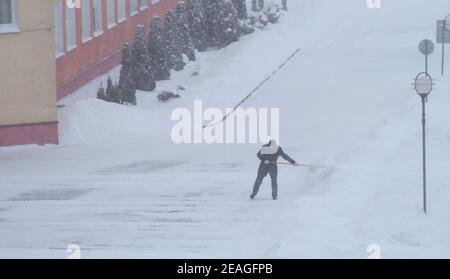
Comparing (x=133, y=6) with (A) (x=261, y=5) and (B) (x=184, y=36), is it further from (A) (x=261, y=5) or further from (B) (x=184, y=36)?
(A) (x=261, y=5)

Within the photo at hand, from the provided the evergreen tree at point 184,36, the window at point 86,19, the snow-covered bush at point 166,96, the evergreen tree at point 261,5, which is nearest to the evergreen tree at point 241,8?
the evergreen tree at point 261,5

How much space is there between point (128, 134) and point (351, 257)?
1946 cm

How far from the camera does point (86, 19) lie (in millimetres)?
40375

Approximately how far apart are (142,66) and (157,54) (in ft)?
8.24

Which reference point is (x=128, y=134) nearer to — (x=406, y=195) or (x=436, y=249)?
(x=406, y=195)

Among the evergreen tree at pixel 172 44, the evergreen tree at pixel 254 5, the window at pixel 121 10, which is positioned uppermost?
the window at pixel 121 10

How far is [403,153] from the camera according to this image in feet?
81.0

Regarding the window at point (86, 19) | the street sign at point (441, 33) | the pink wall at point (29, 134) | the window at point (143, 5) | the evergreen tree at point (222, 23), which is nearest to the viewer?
the pink wall at point (29, 134)

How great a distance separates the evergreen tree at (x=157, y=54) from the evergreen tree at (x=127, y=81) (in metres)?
1.37

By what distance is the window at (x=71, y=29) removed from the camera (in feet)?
125

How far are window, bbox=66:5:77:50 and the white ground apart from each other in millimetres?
1932

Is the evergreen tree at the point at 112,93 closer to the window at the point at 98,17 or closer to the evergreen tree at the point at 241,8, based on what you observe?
the window at the point at 98,17
